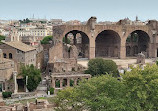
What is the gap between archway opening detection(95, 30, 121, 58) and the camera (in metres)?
57.8

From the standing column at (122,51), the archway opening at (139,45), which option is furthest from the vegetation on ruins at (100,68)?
the archway opening at (139,45)

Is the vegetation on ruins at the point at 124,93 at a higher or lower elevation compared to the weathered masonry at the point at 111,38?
lower

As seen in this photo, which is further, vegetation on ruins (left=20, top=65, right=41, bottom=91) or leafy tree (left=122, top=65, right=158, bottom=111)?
vegetation on ruins (left=20, top=65, right=41, bottom=91)

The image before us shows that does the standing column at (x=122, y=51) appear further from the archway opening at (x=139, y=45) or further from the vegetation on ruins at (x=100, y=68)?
the vegetation on ruins at (x=100, y=68)

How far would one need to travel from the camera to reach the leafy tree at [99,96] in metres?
18.6

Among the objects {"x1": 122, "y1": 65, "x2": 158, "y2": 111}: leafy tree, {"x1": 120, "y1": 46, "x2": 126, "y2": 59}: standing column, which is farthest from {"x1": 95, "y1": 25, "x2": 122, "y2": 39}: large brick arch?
{"x1": 122, "y1": 65, "x2": 158, "y2": 111}: leafy tree

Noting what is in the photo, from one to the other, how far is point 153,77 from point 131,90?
2.06 m

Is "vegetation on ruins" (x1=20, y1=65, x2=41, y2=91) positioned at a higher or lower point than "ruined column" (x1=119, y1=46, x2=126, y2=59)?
lower

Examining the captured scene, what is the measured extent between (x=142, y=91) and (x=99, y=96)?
11.3ft

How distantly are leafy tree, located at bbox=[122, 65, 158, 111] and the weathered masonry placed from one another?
28.0m

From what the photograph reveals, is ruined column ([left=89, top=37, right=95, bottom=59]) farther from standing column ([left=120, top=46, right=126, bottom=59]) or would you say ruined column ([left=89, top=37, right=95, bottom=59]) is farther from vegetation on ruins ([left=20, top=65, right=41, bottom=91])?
vegetation on ruins ([left=20, top=65, right=41, bottom=91])

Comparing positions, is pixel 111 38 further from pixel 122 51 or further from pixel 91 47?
pixel 91 47

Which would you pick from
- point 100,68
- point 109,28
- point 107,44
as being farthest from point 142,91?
point 107,44

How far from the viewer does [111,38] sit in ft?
193
